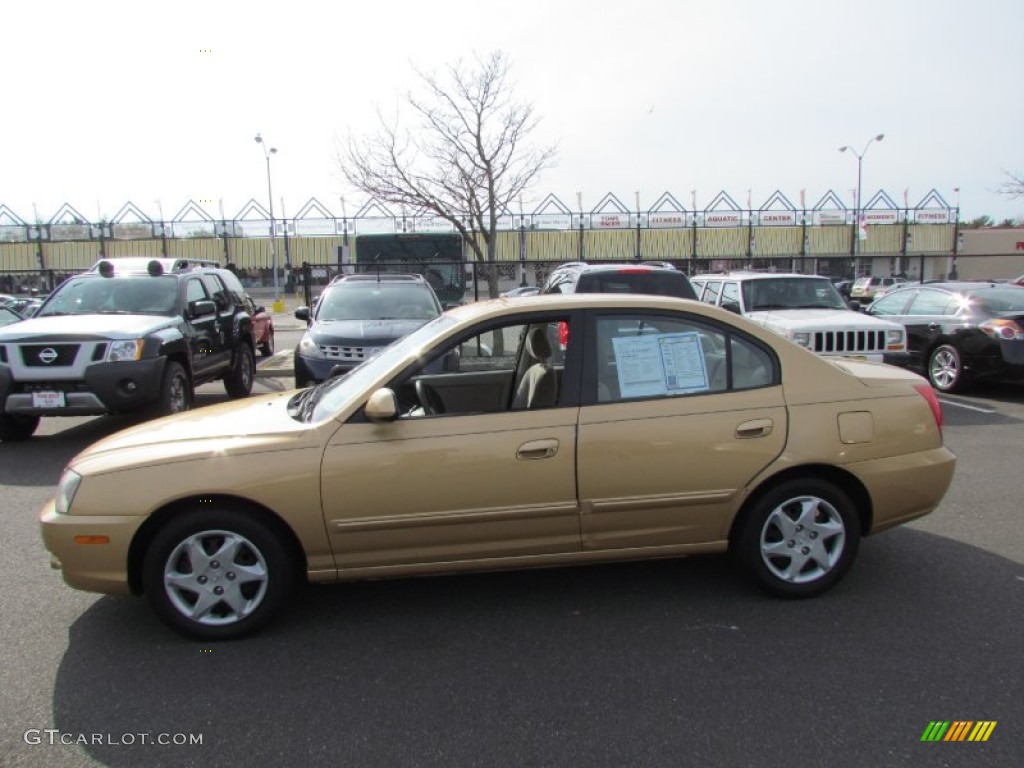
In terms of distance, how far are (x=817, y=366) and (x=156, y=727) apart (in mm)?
3433

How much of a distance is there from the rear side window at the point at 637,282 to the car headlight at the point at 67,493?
6434mm

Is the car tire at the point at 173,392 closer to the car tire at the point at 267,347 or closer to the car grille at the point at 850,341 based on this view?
the car tire at the point at 267,347

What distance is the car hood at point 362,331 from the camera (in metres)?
8.84

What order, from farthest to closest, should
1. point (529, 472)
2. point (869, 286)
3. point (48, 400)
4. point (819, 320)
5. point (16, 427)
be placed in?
point (869, 286) < point (819, 320) < point (16, 427) < point (48, 400) < point (529, 472)

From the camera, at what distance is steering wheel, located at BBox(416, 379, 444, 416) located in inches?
153

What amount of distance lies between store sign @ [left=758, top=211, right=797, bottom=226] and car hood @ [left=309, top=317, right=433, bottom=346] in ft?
153

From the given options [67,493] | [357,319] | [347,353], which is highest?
[357,319]

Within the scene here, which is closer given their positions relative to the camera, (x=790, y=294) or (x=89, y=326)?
(x=89, y=326)

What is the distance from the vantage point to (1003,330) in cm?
966

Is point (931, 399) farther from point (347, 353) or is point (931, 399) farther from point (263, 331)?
point (263, 331)

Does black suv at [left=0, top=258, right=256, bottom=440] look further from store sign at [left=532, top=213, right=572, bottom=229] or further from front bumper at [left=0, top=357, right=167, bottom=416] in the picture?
store sign at [left=532, top=213, right=572, bottom=229]

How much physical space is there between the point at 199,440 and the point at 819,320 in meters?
7.87

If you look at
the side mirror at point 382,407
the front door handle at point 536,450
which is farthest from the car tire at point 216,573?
the front door handle at point 536,450

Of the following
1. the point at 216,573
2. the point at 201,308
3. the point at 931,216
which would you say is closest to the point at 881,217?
the point at 931,216
